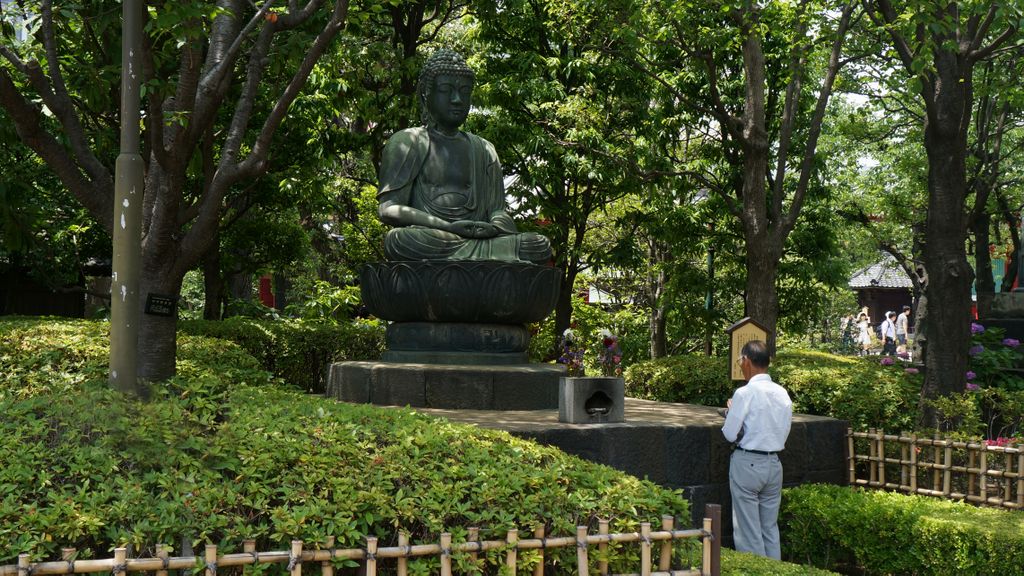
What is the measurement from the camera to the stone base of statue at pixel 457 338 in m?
8.62

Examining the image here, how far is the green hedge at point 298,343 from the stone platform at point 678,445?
4.50m

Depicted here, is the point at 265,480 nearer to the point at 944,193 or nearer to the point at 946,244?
the point at 946,244

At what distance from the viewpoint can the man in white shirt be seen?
22.7 ft

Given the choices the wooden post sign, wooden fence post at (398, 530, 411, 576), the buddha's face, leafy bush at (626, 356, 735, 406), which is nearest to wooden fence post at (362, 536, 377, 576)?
wooden fence post at (398, 530, 411, 576)

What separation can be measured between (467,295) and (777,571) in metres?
4.57

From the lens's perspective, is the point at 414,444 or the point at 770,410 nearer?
the point at 414,444

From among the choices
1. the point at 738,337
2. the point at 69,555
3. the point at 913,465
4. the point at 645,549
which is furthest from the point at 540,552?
the point at 913,465

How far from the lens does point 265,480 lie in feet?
13.5

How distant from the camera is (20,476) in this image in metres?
3.90

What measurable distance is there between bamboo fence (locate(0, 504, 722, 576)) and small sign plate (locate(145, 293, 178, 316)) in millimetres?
4074

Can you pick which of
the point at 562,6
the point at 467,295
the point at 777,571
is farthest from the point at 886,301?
the point at 777,571

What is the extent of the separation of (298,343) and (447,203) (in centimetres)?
343

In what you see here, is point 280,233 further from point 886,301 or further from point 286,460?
point 886,301

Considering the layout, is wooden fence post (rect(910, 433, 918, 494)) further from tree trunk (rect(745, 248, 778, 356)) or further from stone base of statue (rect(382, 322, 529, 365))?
tree trunk (rect(745, 248, 778, 356))
